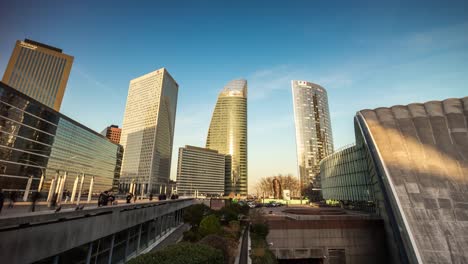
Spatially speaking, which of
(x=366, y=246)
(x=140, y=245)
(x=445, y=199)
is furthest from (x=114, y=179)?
(x=445, y=199)

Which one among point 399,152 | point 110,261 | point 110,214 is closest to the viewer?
point 110,214

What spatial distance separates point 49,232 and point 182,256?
7.40 meters

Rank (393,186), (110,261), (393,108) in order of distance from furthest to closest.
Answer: (393,108) < (393,186) < (110,261)

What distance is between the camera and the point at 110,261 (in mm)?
19125

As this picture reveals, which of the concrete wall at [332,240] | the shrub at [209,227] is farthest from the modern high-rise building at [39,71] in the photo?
the concrete wall at [332,240]

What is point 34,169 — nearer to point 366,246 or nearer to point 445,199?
point 366,246

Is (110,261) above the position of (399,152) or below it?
below

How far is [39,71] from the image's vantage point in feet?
424

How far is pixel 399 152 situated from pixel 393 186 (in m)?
4.56

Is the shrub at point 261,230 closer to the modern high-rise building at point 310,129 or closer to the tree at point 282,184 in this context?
the tree at point 282,184

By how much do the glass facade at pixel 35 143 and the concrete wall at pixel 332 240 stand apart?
45117mm

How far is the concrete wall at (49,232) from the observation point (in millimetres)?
8688

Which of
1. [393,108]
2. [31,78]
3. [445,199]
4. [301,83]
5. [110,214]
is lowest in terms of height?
[110,214]

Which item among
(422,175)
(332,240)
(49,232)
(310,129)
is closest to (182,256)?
(49,232)
